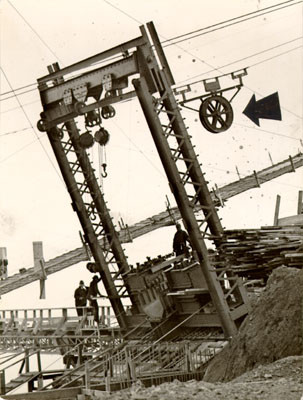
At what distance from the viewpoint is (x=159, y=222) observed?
30.0 m

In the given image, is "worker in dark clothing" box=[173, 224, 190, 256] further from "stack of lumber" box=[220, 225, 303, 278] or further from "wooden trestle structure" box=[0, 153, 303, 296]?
"stack of lumber" box=[220, 225, 303, 278]

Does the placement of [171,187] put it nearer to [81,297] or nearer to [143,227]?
[81,297]

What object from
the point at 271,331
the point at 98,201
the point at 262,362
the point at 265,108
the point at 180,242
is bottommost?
the point at 262,362

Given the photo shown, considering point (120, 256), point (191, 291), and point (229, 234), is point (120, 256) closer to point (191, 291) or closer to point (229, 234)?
point (191, 291)

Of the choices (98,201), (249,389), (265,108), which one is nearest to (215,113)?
(265,108)

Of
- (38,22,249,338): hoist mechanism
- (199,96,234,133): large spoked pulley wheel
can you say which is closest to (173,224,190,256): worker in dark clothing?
(38,22,249,338): hoist mechanism

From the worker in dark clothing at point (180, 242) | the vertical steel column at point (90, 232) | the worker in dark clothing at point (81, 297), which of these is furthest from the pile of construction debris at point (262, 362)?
the worker in dark clothing at point (81, 297)

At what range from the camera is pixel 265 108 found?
16.8 m

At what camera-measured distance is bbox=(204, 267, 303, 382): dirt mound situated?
11719 mm

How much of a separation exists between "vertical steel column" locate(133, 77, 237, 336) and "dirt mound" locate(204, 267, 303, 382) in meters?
1.65

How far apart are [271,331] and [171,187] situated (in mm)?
4612

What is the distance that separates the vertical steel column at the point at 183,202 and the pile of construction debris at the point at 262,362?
3.29ft

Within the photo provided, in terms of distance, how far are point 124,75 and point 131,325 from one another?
24.1ft

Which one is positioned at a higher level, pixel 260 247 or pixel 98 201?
pixel 98 201
